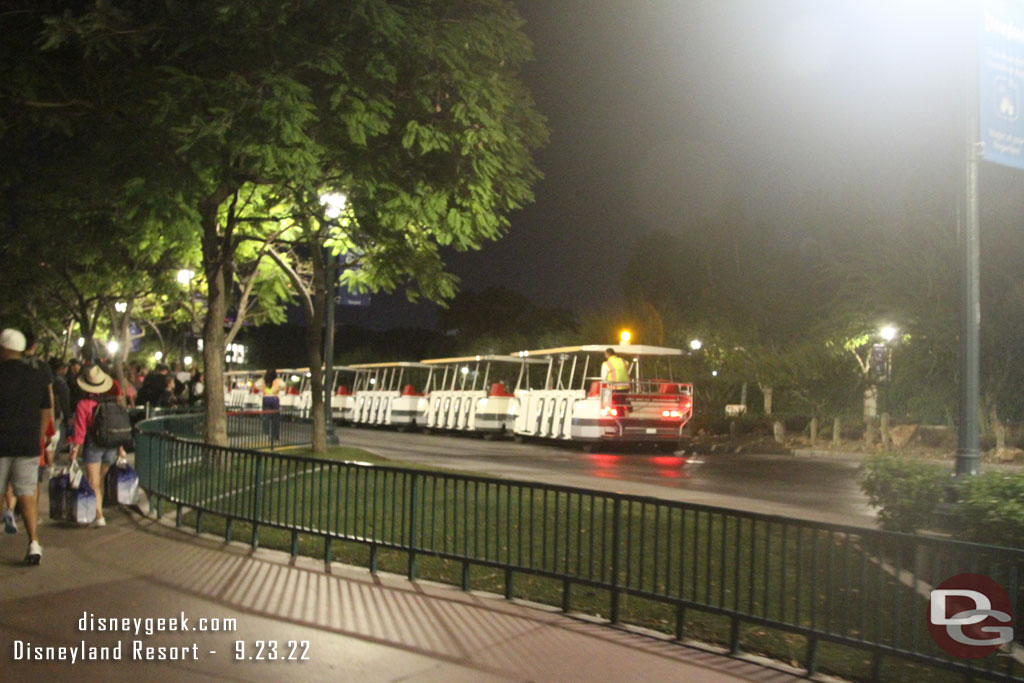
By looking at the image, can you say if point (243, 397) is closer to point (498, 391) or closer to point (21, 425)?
point (498, 391)

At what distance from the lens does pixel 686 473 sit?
19.6 metres

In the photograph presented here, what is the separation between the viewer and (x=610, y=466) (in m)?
20.8

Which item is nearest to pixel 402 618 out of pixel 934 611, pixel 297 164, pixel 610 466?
pixel 934 611

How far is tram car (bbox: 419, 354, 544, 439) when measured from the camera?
31.3 meters

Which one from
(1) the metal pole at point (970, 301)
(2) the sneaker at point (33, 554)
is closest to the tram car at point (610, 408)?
(1) the metal pole at point (970, 301)

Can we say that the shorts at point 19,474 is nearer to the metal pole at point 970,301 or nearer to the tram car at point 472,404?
the metal pole at point 970,301

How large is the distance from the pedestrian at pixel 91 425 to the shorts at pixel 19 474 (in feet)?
8.71

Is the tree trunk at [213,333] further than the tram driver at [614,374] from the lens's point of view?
No

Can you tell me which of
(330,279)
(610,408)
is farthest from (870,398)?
(330,279)

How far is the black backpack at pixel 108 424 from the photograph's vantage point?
38.3ft

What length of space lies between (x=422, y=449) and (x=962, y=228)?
59.2 ft

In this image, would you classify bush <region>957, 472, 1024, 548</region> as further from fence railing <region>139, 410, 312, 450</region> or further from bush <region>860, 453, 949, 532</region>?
fence railing <region>139, 410, 312, 450</region>

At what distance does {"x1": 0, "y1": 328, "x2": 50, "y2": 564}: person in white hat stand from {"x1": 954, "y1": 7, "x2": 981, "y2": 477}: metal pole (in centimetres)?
783

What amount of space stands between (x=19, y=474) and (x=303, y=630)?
3.39 metres
